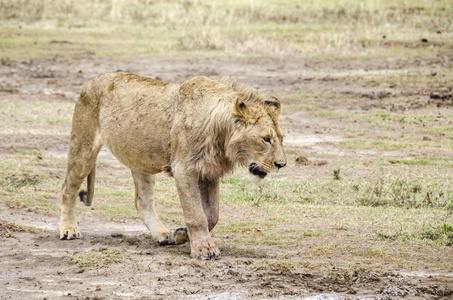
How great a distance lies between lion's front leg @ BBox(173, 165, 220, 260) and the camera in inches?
220

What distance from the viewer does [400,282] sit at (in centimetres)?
511

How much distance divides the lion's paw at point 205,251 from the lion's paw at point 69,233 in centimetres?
150

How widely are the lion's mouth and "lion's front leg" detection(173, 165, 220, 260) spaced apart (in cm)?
50

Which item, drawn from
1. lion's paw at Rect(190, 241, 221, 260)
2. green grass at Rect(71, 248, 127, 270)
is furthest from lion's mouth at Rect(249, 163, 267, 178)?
green grass at Rect(71, 248, 127, 270)

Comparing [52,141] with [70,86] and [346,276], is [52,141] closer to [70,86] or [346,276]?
[70,86]

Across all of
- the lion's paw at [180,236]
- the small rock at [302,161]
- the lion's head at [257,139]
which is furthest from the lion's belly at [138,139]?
the small rock at [302,161]

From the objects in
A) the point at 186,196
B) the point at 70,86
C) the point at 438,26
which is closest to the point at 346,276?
the point at 186,196

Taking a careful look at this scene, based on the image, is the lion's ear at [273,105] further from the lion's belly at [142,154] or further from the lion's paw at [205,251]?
the lion's paw at [205,251]

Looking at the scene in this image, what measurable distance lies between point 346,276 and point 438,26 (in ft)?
64.0

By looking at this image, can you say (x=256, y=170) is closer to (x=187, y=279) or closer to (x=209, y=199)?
(x=209, y=199)

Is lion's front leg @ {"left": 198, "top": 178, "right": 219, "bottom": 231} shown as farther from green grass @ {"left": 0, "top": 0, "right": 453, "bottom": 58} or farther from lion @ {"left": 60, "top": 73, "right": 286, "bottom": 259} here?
green grass @ {"left": 0, "top": 0, "right": 453, "bottom": 58}

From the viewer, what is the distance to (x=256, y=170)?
5.48m

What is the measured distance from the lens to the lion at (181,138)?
5.45 meters

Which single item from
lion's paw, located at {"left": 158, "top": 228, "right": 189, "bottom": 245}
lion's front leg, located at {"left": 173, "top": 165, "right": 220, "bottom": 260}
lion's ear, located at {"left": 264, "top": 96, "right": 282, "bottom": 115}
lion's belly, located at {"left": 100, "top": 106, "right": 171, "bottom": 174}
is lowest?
lion's paw, located at {"left": 158, "top": 228, "right": 189, "bottom": 245}
